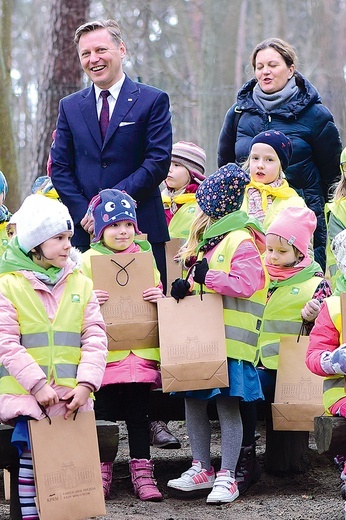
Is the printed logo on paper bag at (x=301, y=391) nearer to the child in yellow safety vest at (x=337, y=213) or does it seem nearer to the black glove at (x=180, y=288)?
the black glove at (x=180, y=288)

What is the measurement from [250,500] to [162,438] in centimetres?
146

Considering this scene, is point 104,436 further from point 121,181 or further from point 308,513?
point 121,181

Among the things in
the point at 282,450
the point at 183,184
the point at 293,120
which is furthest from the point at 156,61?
the point at 282,450

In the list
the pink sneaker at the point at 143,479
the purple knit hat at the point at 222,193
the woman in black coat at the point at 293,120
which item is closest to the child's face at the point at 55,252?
the purple knit hat at the point at 222,193

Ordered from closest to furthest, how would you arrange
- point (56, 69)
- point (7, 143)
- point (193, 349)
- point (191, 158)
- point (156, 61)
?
point (193, 349) → point (191, 158) → point (7, 143) → point (56, 69) → point (156, 61)

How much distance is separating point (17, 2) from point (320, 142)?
29568 mm

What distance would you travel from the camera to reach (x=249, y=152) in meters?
7.60

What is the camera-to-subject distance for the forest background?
1237cm

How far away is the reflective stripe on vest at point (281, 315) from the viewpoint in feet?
21.5

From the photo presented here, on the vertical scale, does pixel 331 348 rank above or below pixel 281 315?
below

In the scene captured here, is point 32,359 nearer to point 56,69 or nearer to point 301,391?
point 301,391

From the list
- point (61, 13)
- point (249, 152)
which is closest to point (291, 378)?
point (249, 152)

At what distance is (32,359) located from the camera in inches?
197

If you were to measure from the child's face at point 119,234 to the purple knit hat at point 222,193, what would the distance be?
0.44m
